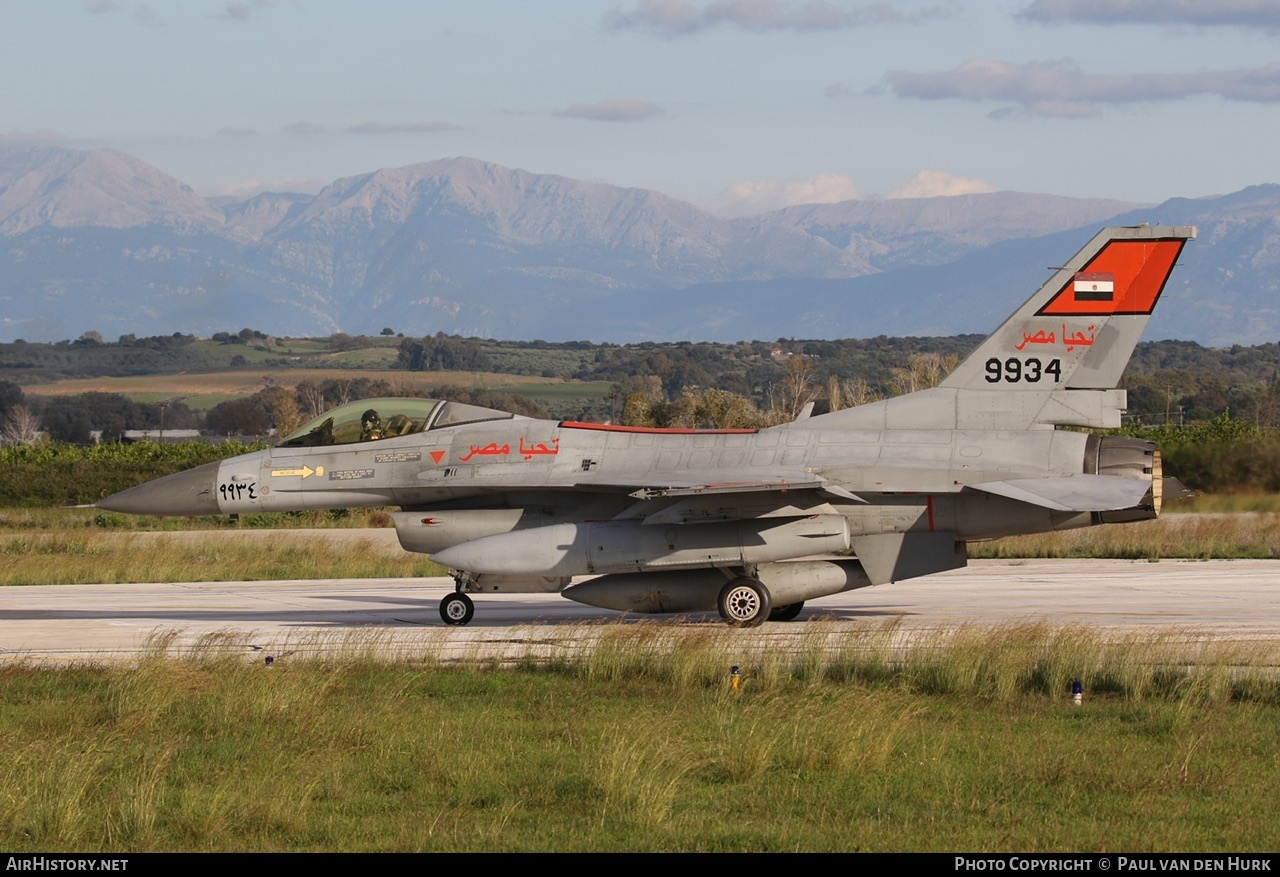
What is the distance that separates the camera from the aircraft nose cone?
17.8m

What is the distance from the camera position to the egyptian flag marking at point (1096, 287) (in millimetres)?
16938

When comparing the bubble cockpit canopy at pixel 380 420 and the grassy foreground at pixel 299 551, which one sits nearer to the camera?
the bubble cockpit canopy at pixel 380 420

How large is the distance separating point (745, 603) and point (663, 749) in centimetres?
747

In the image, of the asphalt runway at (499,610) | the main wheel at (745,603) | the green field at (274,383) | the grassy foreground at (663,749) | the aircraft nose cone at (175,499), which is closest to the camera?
the grassy foreground at (663,749)

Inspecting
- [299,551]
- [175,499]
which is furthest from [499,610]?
[299,551]

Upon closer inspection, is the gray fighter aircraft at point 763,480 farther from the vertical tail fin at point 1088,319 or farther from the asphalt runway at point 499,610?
the asphalt runway at point 499,610

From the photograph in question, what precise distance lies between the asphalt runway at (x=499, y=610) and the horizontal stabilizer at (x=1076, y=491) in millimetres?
1372

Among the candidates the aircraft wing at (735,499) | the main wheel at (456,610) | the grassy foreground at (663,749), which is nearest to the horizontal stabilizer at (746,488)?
the aircraft wing at (735,499)

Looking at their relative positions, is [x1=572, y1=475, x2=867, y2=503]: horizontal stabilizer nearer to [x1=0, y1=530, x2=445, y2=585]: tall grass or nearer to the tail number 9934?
the tail number 9934

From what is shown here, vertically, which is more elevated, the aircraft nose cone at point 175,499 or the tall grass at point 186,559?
the aircraft nose cone at point 175,499

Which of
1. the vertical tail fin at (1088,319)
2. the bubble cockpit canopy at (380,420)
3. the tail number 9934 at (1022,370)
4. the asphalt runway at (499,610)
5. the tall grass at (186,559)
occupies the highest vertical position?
the vertical tail fin at (1088,319)

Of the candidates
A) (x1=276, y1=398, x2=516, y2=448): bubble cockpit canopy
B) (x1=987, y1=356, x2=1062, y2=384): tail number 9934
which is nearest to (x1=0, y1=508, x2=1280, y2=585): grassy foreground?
(x1=276, y1=398, x2=516, y2=448): bubble cockpit canopy

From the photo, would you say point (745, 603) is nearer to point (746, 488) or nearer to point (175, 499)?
point (746, 488)
